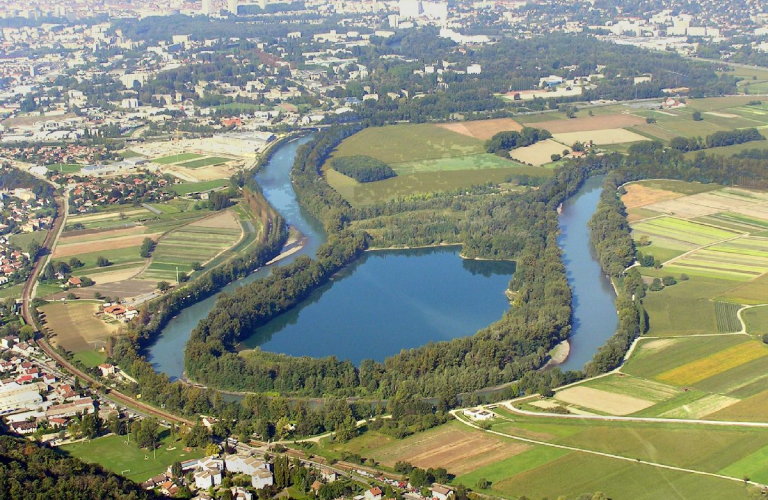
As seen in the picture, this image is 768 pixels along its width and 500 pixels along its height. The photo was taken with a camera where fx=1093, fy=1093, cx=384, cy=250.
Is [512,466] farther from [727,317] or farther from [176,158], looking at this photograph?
[176,158]

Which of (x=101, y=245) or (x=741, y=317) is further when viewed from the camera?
(x=101, y=245)

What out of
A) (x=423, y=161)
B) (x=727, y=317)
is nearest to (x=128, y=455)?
(x=727, y=317)

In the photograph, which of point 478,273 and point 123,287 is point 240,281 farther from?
point 478,273

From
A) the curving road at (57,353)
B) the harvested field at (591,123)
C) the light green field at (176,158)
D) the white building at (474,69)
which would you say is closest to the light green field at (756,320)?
the curving road at (57,353)

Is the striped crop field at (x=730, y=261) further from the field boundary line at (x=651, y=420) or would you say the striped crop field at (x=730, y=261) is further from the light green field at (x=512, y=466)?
the light green field at (x=512, y=466)

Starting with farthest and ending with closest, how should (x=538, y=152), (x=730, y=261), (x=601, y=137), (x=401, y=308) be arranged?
(x=601, y=137) → (x=538, y=152) → (x=730, y=261) → (x=401, y=308)

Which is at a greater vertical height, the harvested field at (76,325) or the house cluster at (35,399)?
the house cluster at (35,399)
